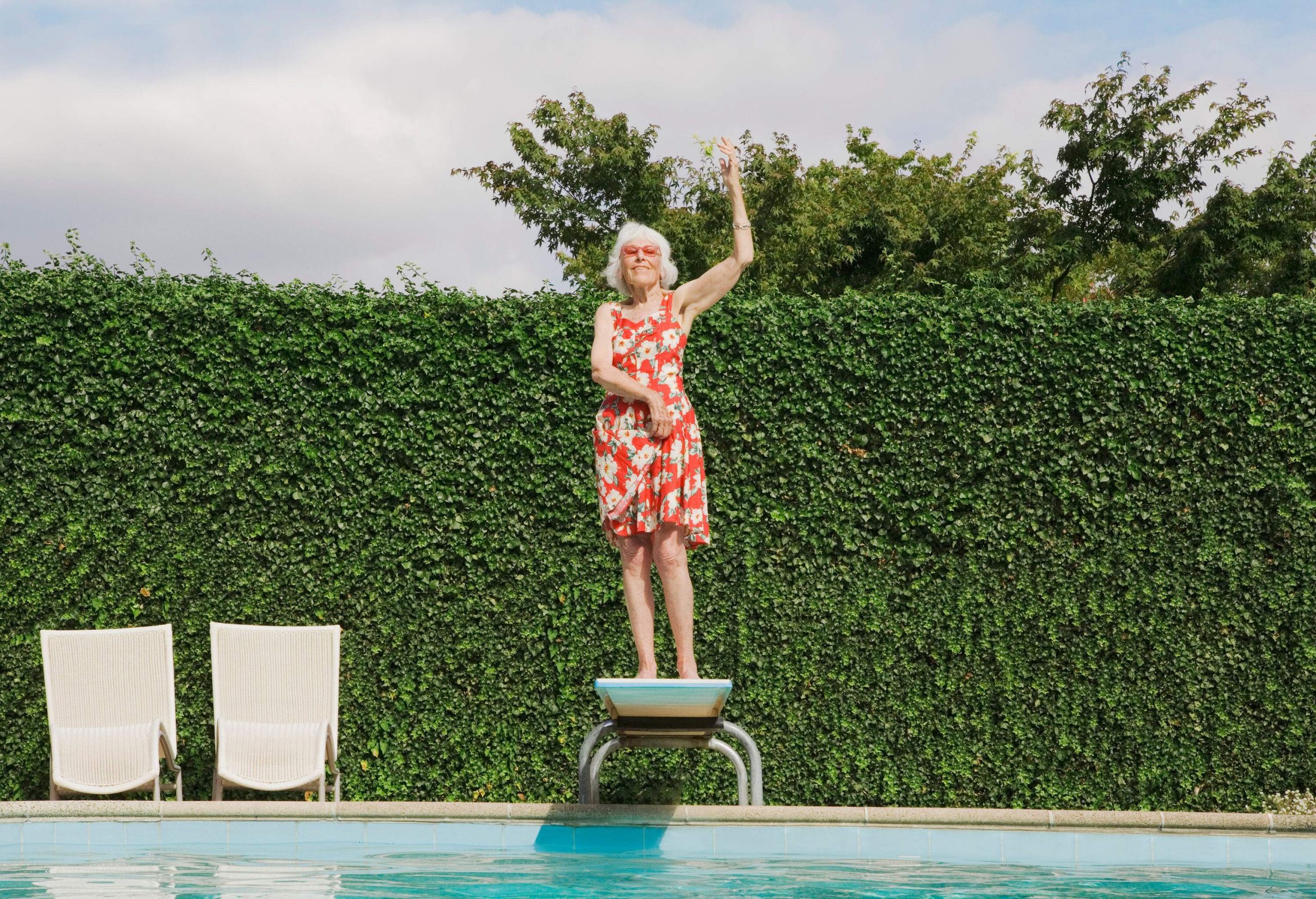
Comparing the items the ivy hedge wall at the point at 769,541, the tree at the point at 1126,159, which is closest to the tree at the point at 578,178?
the tree at the point at 1126,159

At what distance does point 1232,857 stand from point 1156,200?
13.2 m

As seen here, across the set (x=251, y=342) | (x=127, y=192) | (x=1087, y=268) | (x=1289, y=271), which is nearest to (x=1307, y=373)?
(x=251, y=342)

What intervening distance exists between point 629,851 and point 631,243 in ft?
8.39

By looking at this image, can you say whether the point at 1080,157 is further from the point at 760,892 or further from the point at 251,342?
the point at 760,892

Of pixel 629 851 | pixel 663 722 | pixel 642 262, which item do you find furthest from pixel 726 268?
pixel 629 851

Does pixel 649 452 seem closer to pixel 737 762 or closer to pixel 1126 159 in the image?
pixel 737 762

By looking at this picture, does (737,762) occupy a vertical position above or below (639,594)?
below

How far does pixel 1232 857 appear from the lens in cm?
504

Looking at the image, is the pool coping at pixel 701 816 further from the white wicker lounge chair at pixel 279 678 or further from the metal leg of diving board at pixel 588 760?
the white wicker lounge chair at pixel 279 678

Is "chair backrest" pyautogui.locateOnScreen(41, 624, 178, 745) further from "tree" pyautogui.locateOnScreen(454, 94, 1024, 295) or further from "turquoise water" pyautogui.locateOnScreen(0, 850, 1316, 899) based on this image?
"tree" pyautogui.locateOnScreen(454, 94, 1024, 295)

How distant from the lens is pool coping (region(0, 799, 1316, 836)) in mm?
5164

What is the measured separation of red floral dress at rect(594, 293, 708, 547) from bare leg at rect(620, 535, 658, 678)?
0.24 ft

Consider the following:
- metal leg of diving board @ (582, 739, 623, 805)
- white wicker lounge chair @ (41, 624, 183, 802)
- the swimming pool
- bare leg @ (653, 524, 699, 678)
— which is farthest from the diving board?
white wicker lounge chair @ (41, 624, 183, 802)

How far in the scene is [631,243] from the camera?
5.30 metres
